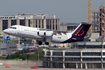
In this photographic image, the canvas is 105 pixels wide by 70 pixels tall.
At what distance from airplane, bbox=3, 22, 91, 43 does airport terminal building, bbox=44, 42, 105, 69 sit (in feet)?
19.0

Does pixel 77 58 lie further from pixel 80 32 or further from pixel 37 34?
pixel 37 34

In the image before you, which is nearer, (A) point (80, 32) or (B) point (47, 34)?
(B) point (47, 34)

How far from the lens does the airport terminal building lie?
399ft

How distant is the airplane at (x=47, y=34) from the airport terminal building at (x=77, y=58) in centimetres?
580

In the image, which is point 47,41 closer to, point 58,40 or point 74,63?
point 58,40

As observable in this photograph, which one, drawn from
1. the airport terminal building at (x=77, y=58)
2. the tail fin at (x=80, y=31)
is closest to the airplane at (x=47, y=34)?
the tail fin at (x=80, y=31)

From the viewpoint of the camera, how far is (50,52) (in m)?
127

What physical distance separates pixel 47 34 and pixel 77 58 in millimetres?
15971

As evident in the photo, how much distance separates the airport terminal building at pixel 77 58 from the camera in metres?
122

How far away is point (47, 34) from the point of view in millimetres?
114812

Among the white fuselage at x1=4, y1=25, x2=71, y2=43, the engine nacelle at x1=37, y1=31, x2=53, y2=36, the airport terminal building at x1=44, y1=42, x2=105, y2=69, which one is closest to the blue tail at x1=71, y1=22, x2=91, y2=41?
the white fuselage at x1=4, y1=25, x2=71, y2=43

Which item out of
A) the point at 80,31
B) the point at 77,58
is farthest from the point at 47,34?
the point at 77,58

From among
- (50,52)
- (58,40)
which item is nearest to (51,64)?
(50,52)

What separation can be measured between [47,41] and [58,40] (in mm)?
4515
